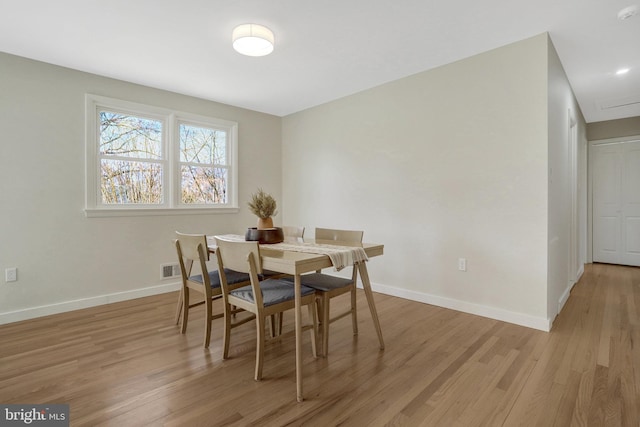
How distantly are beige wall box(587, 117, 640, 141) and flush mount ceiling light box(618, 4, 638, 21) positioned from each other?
3776mm

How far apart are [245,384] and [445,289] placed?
2.21 metres

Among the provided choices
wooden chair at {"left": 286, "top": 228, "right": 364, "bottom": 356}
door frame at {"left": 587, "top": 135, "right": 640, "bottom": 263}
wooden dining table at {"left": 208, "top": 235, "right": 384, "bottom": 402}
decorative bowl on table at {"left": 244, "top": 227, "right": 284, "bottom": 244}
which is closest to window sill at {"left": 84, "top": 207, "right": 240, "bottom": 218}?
decorative bowl on table at {"left": 244, "top": 227, "right": 284, "bottom": 244}

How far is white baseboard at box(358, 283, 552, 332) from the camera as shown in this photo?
2.66 meters

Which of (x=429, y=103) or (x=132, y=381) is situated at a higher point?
(x=429, y=103)

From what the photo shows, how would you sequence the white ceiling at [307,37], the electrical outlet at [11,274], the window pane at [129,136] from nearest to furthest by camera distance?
the white ceiling at [307,37], the electrical outlet at [11,274], the window pane at [129,136]

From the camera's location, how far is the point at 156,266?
3732mm

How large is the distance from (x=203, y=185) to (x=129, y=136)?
3.28 feet

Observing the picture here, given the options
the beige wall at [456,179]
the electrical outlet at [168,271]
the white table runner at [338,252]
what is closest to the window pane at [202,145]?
the electrical outlet at [168,271]

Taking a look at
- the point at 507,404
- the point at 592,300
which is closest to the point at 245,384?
the point at 507,404

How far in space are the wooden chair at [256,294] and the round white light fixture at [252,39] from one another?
5.15ft

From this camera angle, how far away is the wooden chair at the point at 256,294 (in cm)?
187

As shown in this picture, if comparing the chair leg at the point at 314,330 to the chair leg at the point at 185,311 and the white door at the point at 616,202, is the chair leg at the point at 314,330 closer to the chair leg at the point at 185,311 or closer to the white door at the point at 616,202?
the chair leg at the point at 185,311

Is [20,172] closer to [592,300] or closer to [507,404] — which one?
[507,404]

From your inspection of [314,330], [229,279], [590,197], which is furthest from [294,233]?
[590,197]
